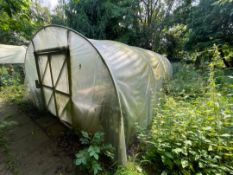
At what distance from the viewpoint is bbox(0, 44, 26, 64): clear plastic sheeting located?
6761mm

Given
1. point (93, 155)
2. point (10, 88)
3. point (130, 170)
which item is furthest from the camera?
point (10, 88)

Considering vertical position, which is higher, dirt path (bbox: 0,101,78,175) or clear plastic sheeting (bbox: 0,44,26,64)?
clear plastic sheeting (bbox: 0,44,26,64)

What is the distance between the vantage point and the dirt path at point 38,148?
96.3 inches

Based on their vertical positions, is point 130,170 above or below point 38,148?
above

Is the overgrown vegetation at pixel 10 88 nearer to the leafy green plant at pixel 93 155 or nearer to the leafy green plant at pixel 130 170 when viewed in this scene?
the leafy green plant at pixel 93 155

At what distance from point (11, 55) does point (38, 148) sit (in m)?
5.81

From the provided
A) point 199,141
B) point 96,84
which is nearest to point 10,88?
point 96,84

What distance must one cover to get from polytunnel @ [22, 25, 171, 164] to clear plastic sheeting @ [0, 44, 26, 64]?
3.90 m

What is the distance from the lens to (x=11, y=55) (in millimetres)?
7035

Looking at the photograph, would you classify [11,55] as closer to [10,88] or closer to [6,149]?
[10,88]

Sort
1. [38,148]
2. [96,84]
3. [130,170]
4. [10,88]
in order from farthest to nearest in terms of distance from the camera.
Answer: [10,88]
[38,148]
[96,84]
[130,170]

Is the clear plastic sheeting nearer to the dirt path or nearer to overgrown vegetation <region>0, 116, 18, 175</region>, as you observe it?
the dirt path

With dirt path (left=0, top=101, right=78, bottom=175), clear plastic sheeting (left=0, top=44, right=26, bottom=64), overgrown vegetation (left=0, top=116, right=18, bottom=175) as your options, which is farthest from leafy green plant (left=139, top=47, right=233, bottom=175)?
clear plastic sheeting (left=0, top=44, right=26, bottom=64)

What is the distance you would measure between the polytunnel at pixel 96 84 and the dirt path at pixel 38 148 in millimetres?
328
